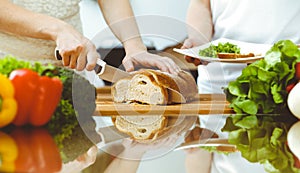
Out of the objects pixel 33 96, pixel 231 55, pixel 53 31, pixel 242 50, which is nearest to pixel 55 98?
Result: pixel 33 96

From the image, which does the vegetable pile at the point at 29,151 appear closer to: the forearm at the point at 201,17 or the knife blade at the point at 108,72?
the knife blade at the point at 108,72

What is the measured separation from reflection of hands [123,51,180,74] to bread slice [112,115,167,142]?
15cm

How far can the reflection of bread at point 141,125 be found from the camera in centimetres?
128

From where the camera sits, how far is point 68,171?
0.89 meters

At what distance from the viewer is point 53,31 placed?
5.59ft

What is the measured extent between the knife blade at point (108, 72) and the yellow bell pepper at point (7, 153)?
0.40 m

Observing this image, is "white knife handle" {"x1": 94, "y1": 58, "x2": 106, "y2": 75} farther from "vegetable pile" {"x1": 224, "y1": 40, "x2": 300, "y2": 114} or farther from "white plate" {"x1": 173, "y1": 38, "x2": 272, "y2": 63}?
"vegetable pile" {"x1": 224, "y1": 40, "x2": 300, "y2": 114}

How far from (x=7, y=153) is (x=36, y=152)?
0.05m

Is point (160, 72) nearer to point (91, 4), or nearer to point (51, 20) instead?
point (51, 20)

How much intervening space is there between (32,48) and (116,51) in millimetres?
494

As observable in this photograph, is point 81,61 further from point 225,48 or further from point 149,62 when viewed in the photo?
point 225,48

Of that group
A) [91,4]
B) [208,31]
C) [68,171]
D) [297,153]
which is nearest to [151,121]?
[297,153]

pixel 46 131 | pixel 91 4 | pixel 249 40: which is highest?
pixel 46 131

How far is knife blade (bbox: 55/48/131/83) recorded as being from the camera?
1.55 m
